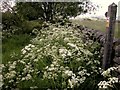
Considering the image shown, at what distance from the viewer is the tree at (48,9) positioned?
588 inches

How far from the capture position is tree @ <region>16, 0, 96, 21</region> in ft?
49.0

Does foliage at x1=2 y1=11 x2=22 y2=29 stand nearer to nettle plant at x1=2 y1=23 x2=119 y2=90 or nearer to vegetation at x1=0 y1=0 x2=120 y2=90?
vegetation at x1=0 y1=0 x2=120 y2=90

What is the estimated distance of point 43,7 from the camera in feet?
51.6

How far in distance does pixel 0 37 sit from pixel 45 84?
707 cm

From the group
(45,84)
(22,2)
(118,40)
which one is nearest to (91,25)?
(22,2)

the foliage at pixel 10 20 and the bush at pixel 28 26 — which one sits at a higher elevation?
the foliage at pixel 10 20

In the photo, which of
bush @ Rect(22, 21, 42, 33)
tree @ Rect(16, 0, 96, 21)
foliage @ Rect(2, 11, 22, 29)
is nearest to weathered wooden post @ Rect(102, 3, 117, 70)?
bush @ Rect(22, 21, 42, 33)

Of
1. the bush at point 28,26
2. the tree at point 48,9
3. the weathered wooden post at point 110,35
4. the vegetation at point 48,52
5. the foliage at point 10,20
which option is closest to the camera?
the vegetation at point 48,52

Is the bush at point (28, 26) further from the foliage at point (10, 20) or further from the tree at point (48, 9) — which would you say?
the tree at point (48, 9)

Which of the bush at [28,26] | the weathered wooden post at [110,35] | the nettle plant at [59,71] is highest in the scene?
the weathered wooden post at [110,35]

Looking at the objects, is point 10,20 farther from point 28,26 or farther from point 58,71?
point 58,71

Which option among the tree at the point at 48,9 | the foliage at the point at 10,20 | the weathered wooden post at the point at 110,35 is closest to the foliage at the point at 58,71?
the weathered wooden post at the point at 110,35

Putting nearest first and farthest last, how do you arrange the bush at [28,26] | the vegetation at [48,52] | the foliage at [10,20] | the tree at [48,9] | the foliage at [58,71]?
1. the foliage at [58,71]
2. the vegetation at [48,52]
3. the foliage at [10,20]
4. the bush at [28,26]
5. the tree at [48,9]

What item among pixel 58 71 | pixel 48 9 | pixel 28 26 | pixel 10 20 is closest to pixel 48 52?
pixel 58 71
